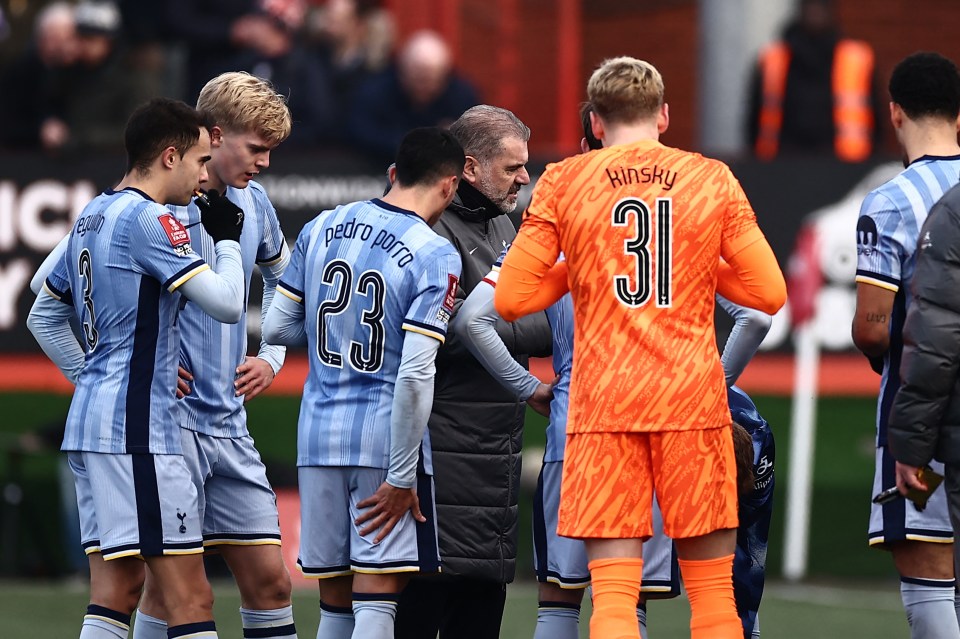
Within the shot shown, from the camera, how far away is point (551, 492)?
18.8 ft

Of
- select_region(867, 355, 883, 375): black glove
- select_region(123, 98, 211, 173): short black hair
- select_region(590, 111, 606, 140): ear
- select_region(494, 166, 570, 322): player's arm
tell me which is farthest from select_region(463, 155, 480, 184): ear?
select_region(867, 355, 883, 375): black glove

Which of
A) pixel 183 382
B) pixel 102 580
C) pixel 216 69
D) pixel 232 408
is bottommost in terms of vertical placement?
pixel 102 580

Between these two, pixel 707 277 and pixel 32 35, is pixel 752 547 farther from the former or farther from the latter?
pixel 32 35

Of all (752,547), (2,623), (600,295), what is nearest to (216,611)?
(2,623)

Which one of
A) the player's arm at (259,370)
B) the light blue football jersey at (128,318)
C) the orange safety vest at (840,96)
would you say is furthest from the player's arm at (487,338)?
the orange safety vest at (840,96)

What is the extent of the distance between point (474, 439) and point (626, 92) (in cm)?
139

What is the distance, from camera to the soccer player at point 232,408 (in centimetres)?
565

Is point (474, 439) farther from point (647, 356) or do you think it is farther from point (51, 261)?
point (51, 261)

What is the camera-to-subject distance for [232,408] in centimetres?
577

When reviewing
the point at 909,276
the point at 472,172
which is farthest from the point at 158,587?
the point at 909,276

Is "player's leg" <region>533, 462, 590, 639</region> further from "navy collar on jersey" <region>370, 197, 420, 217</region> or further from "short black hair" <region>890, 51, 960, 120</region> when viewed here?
"short black hair" <region>890, 51, 960, 120</region>

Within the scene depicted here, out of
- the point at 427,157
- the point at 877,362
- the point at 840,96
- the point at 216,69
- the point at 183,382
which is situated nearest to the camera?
the point at 427,157

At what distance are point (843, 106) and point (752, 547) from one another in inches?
248

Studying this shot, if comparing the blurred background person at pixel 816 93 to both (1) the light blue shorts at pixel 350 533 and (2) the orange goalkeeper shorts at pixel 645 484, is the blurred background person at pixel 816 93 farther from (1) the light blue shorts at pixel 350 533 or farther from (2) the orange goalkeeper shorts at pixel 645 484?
(2) the orange goalkeeper shorts at pixel 645 484
